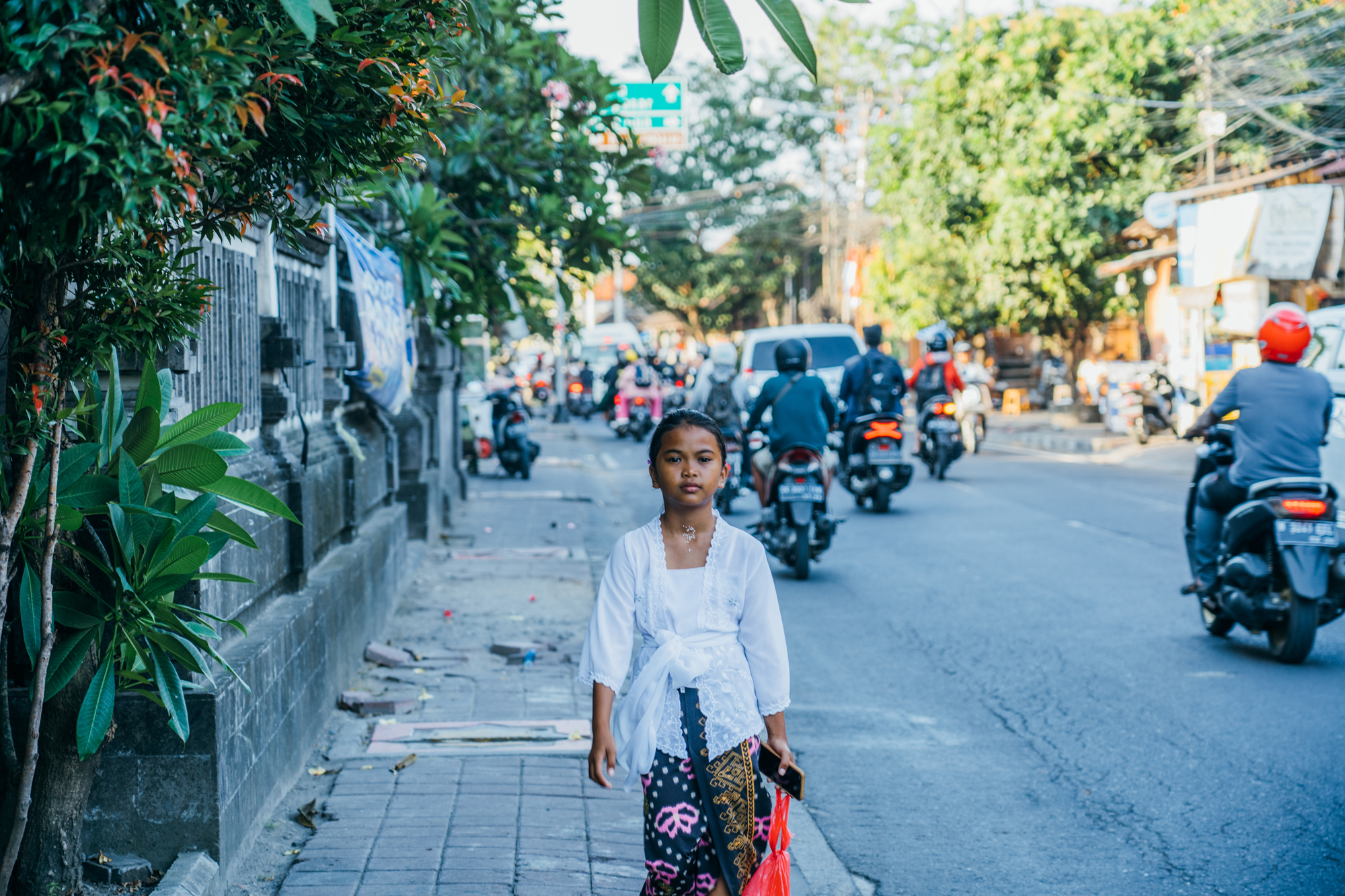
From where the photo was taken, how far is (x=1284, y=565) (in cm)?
670

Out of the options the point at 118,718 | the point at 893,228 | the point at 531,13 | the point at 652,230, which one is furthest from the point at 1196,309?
the point at 652,230

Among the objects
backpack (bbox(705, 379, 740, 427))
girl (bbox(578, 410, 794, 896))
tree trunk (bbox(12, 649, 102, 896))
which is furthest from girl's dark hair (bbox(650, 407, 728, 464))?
backpack (bbox(705, 379, 740, 427))

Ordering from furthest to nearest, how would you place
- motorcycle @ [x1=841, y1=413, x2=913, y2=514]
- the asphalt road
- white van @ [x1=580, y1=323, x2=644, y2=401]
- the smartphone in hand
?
1. white van @ [x1=580, y1=323, x2=644, y2=401]
2. motorcycle @ [x1=841, y1=413, x2=913, y2=514]
3. the asphalt road
4. the smartphone in hand

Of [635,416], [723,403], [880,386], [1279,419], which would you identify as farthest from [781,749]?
[635,416]

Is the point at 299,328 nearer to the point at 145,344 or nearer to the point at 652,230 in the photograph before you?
the point at 145,344

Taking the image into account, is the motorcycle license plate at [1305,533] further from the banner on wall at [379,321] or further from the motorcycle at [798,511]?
the banner on wall at [379,321]

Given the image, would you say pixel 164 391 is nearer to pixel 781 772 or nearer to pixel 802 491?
pixel 781 772

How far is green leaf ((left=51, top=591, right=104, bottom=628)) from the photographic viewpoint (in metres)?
3.14

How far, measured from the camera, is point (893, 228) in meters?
31.0

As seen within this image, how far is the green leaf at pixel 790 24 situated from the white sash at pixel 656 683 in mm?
1343

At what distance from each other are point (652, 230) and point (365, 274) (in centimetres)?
4072

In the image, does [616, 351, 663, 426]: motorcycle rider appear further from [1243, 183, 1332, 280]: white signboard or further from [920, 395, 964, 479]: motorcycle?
[1243, 183, 1332, 280]: white signboard

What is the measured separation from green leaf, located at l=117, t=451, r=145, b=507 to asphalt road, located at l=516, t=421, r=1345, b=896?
2483 mm

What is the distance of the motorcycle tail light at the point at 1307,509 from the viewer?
262 inches
